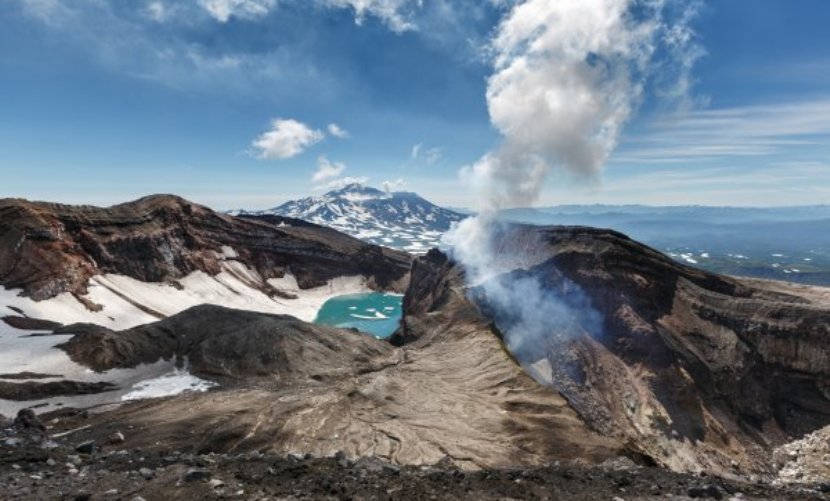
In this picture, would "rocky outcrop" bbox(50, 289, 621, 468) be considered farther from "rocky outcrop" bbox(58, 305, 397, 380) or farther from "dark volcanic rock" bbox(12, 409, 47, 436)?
"dark volcanic rock" bbox(12, 409, 47, 436)

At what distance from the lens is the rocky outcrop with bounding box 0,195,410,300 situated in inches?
4087

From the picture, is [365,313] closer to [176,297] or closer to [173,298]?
[176,297]

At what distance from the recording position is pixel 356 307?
518 feet

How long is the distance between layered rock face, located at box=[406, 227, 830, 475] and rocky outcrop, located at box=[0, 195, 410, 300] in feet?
257

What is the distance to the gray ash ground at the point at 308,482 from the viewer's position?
15.6 meters

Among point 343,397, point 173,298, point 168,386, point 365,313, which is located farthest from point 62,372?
point 365,313

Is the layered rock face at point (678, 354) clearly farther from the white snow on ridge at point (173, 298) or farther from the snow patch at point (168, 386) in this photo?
the white snow on ridge at point (173, 298)

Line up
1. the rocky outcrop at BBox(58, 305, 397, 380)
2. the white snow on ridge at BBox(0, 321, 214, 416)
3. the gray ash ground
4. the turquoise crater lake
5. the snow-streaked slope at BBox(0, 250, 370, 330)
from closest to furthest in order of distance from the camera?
the gray ash ground < the white snow on ridge at BBox(0, 321, 214, 416) < the rocky outcrop at BBox(58, 305, 397, 380) < the snow-streaked slope at BBox(0, 250, 370, 330) < the turquoise crater lake

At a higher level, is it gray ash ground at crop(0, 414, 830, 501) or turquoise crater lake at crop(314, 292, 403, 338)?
gray ash ground at crop(0, 414, 830, 501)

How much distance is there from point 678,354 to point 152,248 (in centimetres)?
12000

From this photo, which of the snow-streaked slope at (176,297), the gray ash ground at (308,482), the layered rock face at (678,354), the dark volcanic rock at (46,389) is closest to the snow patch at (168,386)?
the dark volcanic rock at (46,389)

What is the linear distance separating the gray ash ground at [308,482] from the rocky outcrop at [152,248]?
312 feet

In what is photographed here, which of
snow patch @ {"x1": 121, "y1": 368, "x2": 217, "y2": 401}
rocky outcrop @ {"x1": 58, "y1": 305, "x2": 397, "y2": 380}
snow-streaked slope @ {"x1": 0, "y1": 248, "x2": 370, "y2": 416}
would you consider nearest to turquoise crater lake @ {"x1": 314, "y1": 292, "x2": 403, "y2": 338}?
snow-streaked slope @ {"x1": 0, "y1": 248, "x2": 370, "y2": 416}

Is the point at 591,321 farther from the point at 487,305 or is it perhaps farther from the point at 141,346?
the point at 141,346
